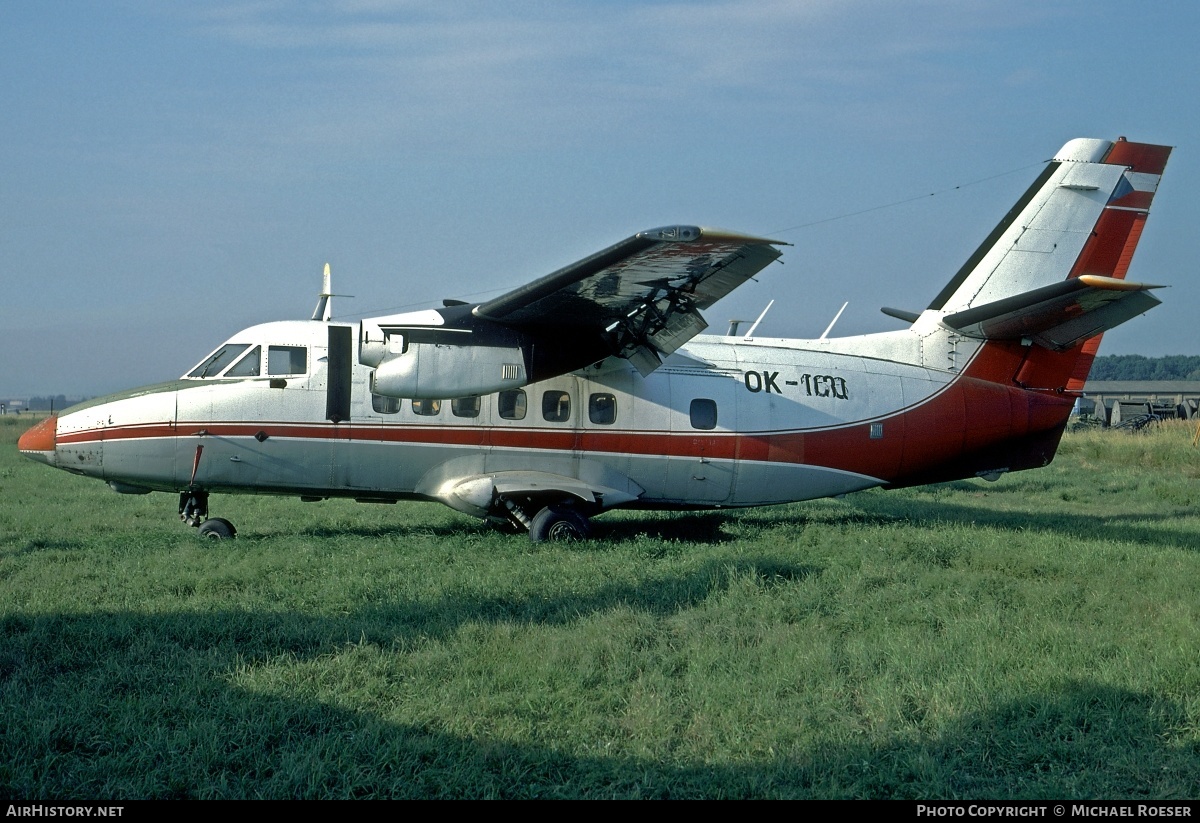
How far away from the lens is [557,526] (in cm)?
1213

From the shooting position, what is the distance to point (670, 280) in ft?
34.9

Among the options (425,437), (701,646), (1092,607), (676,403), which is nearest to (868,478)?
(676,403)

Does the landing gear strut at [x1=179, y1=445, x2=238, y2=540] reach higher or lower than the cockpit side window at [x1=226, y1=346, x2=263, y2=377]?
lower

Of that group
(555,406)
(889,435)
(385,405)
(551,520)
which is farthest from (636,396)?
(889,435)

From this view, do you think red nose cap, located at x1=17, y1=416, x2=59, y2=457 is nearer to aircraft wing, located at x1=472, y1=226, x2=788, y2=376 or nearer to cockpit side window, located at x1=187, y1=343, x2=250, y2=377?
cockpit side window, located at x1=187, y1=343, x2=250, y2=377

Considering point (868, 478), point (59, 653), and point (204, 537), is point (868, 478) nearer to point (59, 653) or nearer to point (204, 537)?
point (204, 537)

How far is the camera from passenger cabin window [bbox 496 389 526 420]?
1254 centimetres

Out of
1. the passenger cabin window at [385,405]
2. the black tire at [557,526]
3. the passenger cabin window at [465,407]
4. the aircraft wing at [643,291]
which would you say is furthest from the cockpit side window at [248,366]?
the black tire at [557,526]

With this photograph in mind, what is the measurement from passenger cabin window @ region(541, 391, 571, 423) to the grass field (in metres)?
1.83

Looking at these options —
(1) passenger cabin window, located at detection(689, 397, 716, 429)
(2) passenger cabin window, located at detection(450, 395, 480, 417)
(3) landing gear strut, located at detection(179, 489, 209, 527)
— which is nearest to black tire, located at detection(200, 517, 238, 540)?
(3) landing gear strut, located at detection(179, 489, 209, 527)

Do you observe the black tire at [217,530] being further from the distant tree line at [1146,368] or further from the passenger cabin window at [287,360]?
the distant tree line at [1146,368]

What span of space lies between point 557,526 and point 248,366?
4.54 metres

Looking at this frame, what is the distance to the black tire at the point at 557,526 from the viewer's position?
39.7 ft

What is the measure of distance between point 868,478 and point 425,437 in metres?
6.27
